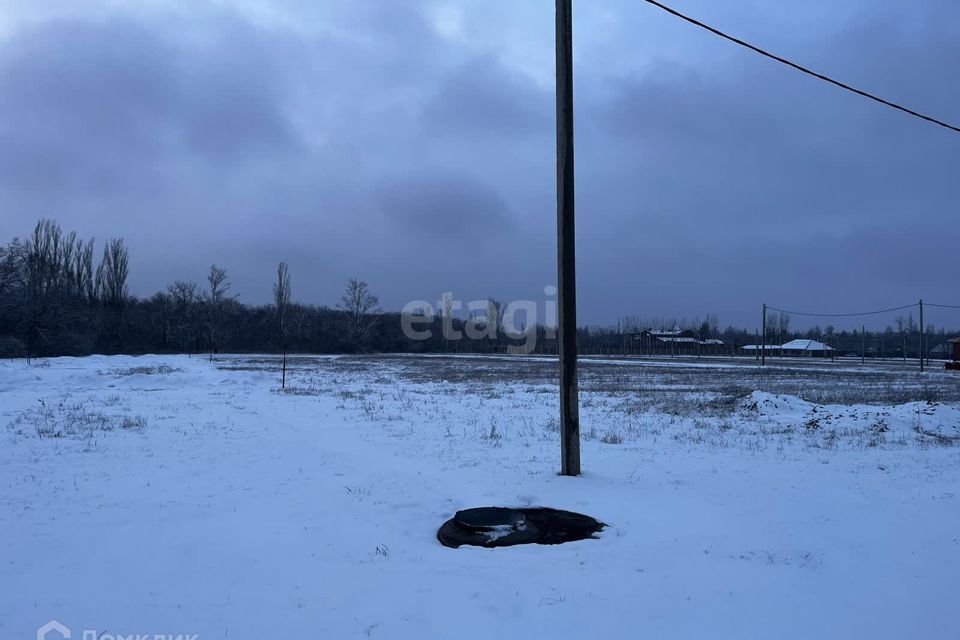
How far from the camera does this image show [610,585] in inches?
172

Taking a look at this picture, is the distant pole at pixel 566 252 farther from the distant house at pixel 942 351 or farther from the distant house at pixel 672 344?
the distant house at pixel 942 351

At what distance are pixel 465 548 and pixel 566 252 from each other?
416 centimetres

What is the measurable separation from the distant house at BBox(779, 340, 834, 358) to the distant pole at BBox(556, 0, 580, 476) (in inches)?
4539

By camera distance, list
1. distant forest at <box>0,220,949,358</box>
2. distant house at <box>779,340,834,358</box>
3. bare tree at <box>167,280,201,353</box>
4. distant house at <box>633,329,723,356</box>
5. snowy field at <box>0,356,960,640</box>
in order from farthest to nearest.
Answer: distant house at <box>633,329,723,356</box> < distant house at <box>779,340,834,358</box> < bare tree at <box>167,280,201,353</box> < distant forest at <box>0,220,949,358</box> < snowy field at <box>0,356,960,640</box>

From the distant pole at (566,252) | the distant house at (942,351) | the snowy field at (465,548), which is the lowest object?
the distant house at (942,351)

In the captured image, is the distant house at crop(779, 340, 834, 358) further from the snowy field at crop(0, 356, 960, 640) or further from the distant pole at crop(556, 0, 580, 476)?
the distant pole at crop(556, 0, 580, 476)

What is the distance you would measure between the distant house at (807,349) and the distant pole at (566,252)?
378 ft

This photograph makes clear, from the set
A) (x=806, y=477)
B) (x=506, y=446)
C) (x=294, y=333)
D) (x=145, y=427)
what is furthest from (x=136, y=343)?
(x=806, y=477)

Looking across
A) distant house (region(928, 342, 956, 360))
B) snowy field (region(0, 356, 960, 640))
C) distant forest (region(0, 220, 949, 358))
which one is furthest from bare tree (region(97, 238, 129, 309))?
distant house (region(928, 342, 956, 360))

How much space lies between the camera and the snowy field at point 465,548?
12.7 ft

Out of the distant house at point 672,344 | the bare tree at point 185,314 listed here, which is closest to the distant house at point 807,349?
the distant house at point 672,344

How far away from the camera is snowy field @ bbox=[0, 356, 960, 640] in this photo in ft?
12.7

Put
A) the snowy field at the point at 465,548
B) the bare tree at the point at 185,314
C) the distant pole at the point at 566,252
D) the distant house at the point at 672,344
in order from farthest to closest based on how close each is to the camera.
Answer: the distant house at the point at 672,344 < the bare tree at the point at 185,314 < the distant pole at the point at 566,252 < the snowy field at the point at 465,548

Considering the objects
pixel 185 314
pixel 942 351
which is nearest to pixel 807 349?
pixel 942 351
